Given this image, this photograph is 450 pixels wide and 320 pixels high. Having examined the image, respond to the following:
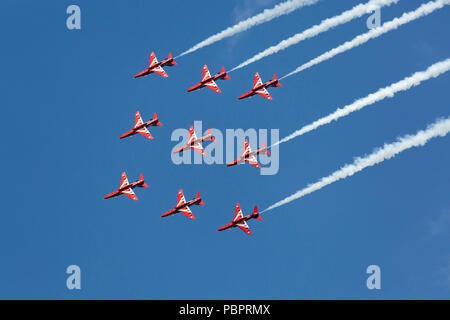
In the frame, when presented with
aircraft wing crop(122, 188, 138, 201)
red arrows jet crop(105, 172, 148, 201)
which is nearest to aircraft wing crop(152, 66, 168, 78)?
red arrows jet crop(105, 172, 148, 201)

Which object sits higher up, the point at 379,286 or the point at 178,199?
the point at 178,199

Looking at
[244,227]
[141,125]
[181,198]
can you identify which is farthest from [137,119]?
[244,227]

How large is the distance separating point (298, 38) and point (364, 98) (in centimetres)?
1036

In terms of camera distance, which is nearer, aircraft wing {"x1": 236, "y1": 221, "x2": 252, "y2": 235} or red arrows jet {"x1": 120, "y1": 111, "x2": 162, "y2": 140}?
aircraft wing {"x1": 236, "y1": 221, "x2": 252, "y2": 235}

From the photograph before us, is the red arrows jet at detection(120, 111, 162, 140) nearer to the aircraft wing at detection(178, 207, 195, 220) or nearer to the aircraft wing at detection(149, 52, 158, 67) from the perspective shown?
the aircraft wing at detection(149, 52, 158, 67)

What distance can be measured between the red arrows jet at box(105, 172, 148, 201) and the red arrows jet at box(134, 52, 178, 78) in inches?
448

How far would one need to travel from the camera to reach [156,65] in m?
106

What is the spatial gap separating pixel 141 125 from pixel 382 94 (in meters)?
28.0

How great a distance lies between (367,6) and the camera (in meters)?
93.1

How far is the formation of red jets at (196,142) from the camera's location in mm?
97812

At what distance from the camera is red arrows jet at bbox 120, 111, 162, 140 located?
10394 cm
